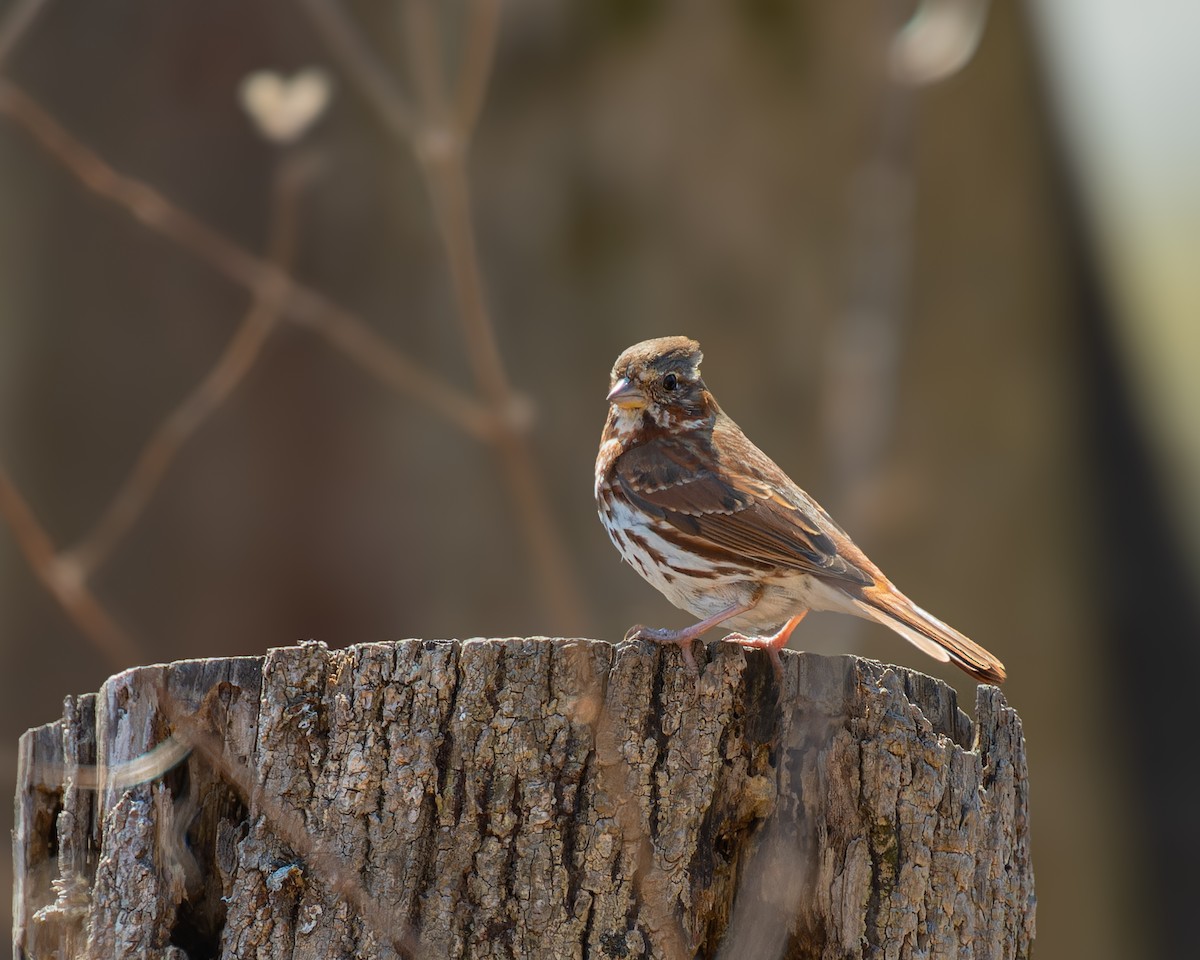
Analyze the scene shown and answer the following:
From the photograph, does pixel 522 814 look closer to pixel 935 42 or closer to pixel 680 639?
pixel 680 639

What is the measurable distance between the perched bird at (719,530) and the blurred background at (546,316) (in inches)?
93.3

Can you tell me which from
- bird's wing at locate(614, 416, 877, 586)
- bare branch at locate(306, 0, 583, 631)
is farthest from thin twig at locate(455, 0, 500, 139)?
bird's wing at locate(614, 416, 877, 586)

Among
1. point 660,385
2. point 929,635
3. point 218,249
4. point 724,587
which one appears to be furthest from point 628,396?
point 218,249

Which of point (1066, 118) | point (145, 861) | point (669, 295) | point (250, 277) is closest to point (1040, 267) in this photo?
point (1066, 118)

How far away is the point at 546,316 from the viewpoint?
23.2 ft

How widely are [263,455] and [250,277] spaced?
132cm

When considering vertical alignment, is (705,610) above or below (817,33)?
below

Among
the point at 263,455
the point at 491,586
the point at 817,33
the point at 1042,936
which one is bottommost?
the point at 1042,936

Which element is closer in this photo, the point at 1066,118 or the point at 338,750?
the point at 338,750

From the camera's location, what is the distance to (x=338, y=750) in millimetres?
2510

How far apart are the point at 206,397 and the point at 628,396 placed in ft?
8.99

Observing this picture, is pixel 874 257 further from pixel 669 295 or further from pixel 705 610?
pixel 705 610

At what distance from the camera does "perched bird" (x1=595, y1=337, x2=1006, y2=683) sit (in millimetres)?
3678

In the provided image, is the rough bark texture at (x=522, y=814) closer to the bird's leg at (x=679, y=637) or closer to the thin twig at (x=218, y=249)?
the bird's leg at (x=679, y=637)
